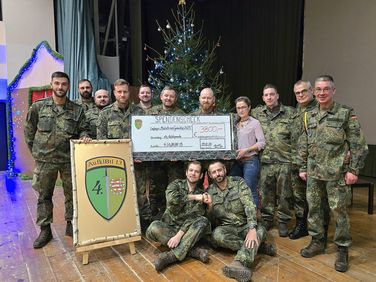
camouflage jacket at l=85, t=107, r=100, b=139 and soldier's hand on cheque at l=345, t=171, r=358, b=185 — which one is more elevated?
camouflage jacket at l=85, t=107, r=100, b=139

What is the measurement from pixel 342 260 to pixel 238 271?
0.87 m

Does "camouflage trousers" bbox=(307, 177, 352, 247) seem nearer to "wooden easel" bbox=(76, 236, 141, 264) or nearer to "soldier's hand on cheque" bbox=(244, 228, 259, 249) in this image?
"soldier's hand on cheque" bbox=(244, 228, 259, 249)

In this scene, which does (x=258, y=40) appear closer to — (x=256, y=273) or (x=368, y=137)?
(x=368, y=137)

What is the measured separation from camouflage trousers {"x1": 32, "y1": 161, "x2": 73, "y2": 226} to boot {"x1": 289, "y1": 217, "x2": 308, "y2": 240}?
2.20 meters

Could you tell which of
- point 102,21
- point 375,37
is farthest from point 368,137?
point 102,21

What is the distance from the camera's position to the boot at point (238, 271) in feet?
7.52

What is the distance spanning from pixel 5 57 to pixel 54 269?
4.65m

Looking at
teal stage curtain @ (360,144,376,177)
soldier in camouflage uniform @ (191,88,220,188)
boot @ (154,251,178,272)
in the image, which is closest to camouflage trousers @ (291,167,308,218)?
soldier in camouflage uniform @ (191,88,220,188)

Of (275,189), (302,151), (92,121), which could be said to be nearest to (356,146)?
(302,151)

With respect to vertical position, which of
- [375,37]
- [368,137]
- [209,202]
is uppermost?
[375,37]

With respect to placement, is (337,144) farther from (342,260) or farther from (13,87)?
(13,87)

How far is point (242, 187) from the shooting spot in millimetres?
2779

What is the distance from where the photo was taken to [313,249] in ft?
9.02

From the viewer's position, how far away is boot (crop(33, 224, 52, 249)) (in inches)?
117
